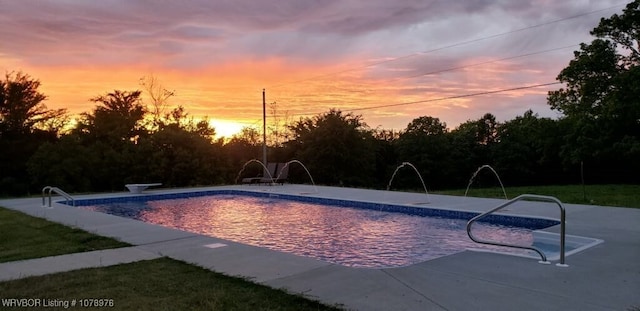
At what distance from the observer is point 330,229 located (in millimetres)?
8461

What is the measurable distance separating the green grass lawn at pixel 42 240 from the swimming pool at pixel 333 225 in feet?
7.37

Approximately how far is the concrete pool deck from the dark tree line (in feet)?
35.8

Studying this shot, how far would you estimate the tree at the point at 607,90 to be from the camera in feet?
50.4

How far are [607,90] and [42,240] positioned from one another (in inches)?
716

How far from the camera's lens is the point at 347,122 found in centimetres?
2223

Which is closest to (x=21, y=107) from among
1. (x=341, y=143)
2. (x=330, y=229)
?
(x=341, y=143)

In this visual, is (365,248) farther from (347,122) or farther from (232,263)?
(347,122)

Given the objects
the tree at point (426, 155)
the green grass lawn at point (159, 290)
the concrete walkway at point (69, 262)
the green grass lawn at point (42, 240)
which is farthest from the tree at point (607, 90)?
the green grass lawn at point (42, 240)

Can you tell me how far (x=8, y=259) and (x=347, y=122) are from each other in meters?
18.2

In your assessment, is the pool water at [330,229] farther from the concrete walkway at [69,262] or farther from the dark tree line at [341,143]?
the dark tree line at [341,143]

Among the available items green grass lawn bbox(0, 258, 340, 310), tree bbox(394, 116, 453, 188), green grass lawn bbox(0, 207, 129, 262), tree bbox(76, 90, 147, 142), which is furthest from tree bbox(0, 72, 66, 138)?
green grass lawn bbox(0, 258, 340, 310)

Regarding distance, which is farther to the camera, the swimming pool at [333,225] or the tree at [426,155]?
the tree at [426,155]

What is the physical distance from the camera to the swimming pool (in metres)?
6.66

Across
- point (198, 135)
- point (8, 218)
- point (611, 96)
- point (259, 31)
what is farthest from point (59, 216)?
point (611, 96)
